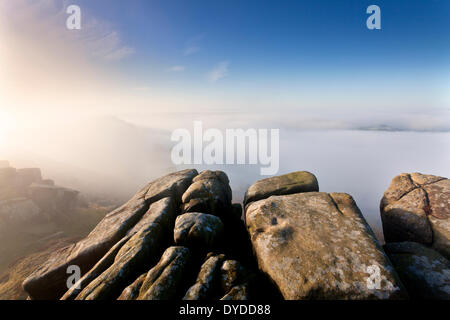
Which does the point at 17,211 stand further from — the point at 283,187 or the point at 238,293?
the point at 238,293

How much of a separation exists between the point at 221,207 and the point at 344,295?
1054 cm

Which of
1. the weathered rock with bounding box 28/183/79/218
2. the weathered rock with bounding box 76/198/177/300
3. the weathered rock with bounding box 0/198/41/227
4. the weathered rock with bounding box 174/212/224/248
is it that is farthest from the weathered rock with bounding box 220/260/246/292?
the weathered rock with bounding box 28/183/79/218

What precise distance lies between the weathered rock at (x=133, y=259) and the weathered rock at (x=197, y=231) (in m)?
1.62

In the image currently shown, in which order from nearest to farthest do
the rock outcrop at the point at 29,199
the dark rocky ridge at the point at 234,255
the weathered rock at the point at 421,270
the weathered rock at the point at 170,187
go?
1. the dark rocky ridge at the point at 234,255
2. the weathered rock at the point at 421,270
3. the weathered rock at the point at 170,187
4. the rock outcrop at the point at 29,199

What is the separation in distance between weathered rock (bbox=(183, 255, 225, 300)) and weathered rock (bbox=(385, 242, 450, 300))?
11170 mm

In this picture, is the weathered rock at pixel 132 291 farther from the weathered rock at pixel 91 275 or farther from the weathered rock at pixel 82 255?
the weathered rock at pixel 82 255

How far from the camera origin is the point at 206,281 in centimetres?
905

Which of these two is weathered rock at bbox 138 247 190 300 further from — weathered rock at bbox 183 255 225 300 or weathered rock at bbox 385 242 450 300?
weathered rock at bbox 385 242 450 300

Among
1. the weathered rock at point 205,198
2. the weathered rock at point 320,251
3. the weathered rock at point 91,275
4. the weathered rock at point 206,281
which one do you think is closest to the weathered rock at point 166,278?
the weathered rock at point 206,281

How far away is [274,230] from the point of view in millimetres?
12219

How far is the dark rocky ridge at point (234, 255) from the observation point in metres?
8.82

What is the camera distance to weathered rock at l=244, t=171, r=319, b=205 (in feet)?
59.4

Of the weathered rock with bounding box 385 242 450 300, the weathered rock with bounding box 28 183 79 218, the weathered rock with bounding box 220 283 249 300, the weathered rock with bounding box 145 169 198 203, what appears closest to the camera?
the weathered rock with bounding box 220 283 249 300
